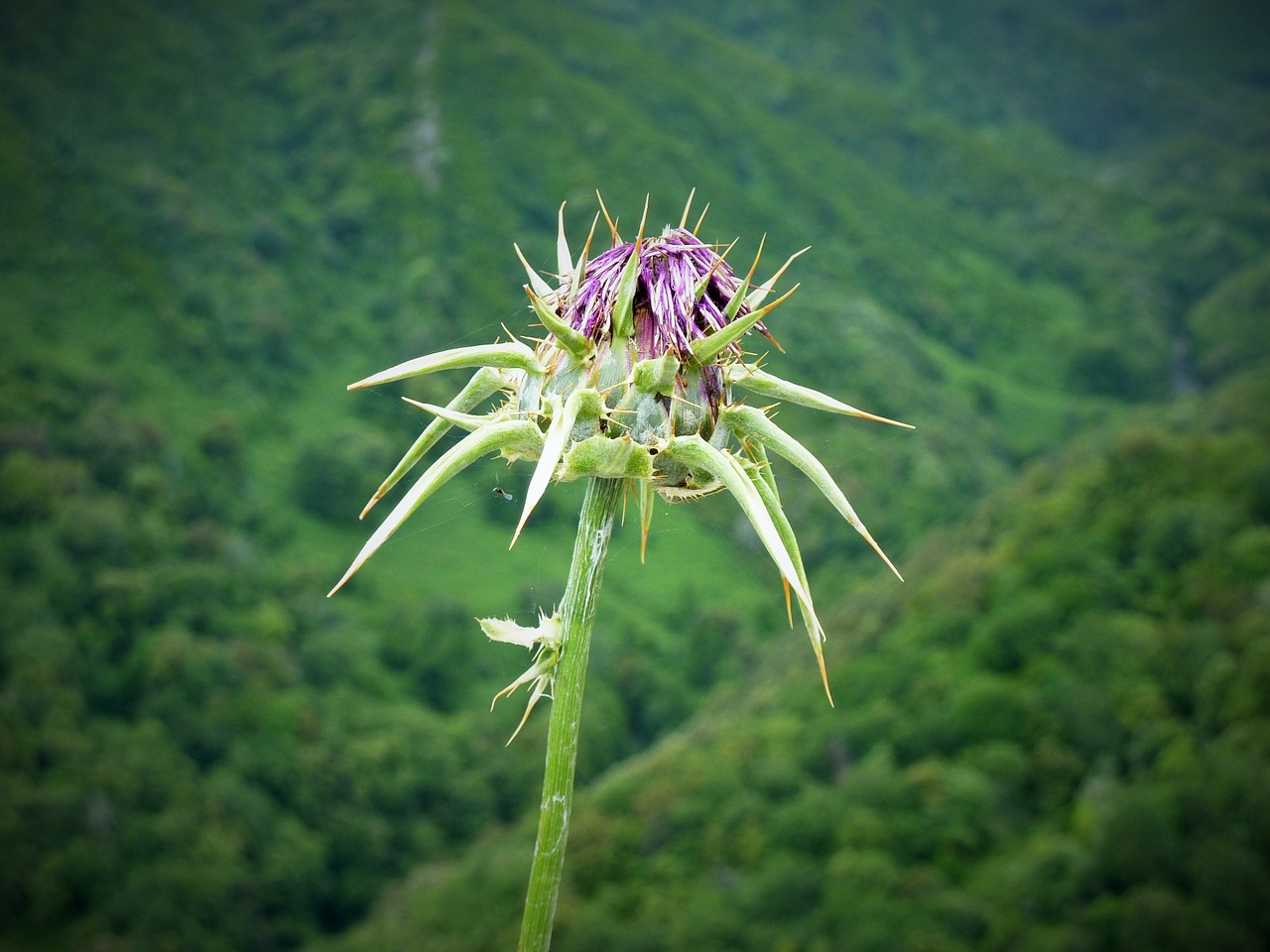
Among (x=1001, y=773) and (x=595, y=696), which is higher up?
(x=595, y=696)

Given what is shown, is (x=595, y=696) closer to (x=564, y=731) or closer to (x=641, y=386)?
(x=641, y=386)

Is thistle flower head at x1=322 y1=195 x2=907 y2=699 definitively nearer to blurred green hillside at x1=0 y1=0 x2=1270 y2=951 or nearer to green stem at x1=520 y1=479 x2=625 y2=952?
green stem at x1=520 y1=479 x2=625 y2=952

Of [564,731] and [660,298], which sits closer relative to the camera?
[564,731]

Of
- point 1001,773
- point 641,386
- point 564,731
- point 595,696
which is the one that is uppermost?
point 595,696

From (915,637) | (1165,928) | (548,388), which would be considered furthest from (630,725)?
(548,388)

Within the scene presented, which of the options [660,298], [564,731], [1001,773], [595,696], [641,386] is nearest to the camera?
[564,731]

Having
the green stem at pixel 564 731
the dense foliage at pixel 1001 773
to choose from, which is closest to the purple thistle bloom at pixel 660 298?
the green stem at pixel 564 731

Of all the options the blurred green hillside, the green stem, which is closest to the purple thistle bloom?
the green stem

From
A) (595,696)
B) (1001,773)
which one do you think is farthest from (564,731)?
(595,696)
